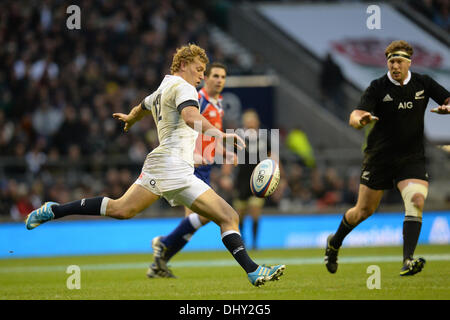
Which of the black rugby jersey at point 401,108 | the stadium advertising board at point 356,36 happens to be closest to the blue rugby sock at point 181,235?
the black rugby jersey at point 401,108

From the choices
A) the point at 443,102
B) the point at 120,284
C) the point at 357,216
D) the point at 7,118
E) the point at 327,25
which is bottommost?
the point at 120,284

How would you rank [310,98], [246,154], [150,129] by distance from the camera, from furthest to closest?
[310,98] → [150,129] → [246,154]

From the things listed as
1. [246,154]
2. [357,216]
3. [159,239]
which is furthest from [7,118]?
[357,216]

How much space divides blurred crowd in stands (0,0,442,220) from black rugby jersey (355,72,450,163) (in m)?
8.92

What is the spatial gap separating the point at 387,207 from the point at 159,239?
27.4 feet

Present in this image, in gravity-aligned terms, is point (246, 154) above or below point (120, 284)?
above

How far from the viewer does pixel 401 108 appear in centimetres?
845

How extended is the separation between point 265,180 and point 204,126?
1073 mm

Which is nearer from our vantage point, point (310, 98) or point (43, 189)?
point (43, 189)

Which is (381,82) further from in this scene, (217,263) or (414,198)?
(217,263)

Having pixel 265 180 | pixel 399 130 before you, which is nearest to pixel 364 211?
pixel 399 130

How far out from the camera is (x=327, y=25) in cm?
2434

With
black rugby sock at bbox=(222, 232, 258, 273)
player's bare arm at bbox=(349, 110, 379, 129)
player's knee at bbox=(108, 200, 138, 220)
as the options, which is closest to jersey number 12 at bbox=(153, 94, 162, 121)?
player's knee at bbox=(108, 200, 138, 220)

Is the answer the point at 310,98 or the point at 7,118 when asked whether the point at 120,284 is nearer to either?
the point at 7,118
